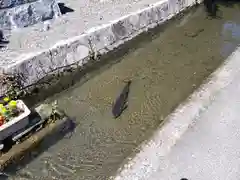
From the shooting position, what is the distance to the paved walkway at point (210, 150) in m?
5.72

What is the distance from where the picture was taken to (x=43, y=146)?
692cm

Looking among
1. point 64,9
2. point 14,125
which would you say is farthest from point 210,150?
point 64,9

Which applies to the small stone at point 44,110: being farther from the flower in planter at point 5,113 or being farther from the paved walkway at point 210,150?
the paved walkway at point 210,150

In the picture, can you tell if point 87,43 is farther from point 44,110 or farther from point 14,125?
point 14,125

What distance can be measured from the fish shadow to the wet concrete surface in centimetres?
8

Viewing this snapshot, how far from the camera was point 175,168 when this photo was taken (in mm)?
5809

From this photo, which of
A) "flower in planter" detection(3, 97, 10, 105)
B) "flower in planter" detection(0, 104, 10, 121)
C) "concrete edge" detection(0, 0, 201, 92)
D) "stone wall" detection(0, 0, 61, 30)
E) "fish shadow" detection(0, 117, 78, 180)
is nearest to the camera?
"fish shadow" detection(0, 117, 78, 180)

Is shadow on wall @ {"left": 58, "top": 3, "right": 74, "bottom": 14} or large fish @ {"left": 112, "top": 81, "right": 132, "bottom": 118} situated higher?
shadow on wall @ {"left": 58, "top": 3, "right": 74, "bottom": 14}

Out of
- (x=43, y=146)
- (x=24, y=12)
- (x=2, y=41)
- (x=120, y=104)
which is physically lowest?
(x=43, y=146)

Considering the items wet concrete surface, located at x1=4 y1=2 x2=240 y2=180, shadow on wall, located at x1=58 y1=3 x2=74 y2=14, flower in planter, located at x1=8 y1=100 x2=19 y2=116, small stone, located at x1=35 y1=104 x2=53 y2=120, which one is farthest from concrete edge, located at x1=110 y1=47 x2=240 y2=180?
shadow on wall, located at x1=58 y1=3 x2=74 y2=14

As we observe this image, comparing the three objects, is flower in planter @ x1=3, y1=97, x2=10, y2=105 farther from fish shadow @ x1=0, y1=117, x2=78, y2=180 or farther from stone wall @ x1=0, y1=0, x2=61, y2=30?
stone wall @ x1=0, y1=0, x2=61, y2=30

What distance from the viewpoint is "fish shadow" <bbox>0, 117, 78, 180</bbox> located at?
6410 millimetres

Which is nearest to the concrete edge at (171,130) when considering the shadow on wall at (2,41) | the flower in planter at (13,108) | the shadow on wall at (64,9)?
the flower in planter at (13,108)

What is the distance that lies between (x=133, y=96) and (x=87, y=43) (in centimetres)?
229
